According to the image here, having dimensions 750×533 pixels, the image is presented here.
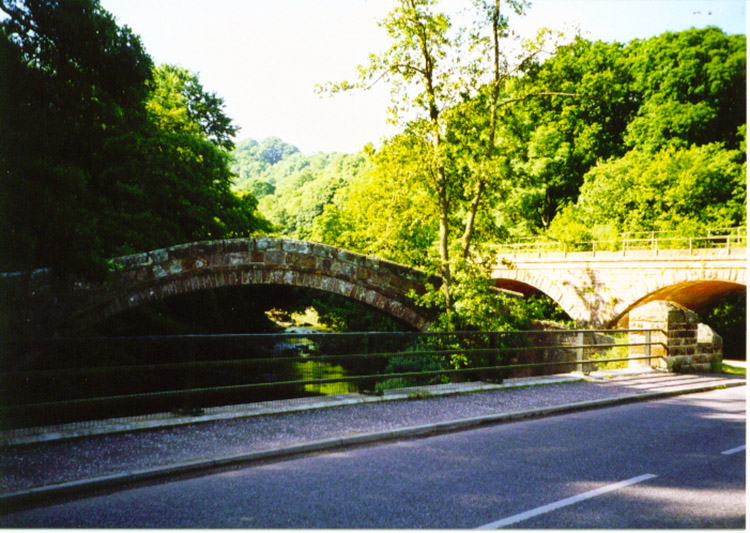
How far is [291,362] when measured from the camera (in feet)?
25.7

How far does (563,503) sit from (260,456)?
276 cm

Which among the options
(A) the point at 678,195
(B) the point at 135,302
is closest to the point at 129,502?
(B) the point at 135,302

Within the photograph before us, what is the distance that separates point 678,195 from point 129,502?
3860cm

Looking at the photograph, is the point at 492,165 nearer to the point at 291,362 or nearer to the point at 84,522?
the point at 291,362

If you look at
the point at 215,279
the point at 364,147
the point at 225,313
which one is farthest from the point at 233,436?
the point at 225,313

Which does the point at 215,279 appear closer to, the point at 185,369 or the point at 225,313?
the point at 185,369

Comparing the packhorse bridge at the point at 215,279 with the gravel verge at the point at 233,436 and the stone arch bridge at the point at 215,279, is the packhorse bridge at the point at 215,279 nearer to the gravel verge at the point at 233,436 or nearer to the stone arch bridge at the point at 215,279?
the stone arch bridge at the point at 215,279

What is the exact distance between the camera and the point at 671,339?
12.8 m

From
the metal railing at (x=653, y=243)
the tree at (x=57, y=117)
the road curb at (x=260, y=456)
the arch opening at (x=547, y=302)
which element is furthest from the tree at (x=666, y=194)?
the tree at (x=57, y=117)

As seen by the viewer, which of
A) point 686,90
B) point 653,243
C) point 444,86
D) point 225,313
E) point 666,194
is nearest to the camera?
point 444,86

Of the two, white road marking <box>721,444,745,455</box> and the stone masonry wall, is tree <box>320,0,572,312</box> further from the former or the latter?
white road marking <box>721,444,745,455</box>

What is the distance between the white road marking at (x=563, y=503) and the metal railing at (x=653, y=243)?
1894 centimetres

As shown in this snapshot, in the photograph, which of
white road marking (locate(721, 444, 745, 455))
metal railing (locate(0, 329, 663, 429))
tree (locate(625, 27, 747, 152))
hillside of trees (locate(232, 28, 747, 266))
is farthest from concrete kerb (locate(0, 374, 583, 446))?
tree (locate(625, 27, 747, 152))

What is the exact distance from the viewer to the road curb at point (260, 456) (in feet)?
14.0
